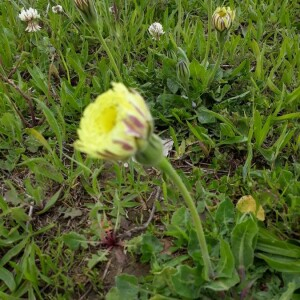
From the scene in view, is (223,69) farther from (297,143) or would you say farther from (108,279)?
(108,279)

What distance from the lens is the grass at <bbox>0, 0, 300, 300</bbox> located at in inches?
64.5

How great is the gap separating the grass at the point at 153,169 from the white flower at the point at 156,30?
53mm

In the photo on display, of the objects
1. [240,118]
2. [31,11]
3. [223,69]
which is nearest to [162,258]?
[240,118]

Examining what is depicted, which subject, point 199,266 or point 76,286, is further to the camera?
point 76,286

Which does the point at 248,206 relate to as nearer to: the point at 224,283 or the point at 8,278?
the point at 224,283

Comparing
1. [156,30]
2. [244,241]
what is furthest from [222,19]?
[244,241]

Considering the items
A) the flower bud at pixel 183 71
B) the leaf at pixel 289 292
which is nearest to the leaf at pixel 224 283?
the leaf at pixel 289 292

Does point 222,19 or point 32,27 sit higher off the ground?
point 222,19

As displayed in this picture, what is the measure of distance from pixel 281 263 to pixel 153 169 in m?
0.70

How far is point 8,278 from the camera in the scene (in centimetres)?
173

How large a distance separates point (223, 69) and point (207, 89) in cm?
26

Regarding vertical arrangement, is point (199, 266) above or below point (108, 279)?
above

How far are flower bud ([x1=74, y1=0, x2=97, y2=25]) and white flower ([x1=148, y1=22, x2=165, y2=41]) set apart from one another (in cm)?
56

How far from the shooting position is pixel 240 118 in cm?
210
